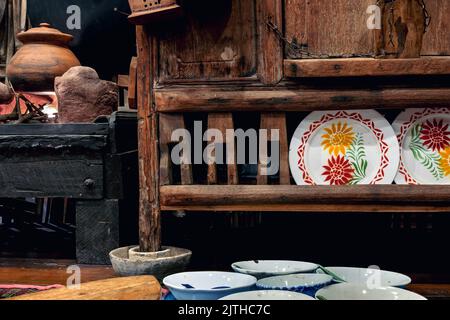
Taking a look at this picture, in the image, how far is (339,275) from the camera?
9.60 feet

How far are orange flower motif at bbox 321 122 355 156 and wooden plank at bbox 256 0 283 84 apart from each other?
1.51 ft

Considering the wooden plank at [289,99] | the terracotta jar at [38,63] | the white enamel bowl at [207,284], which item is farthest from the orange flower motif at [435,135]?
the terracotta jar at [38,63]

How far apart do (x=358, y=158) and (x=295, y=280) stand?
3.29 ft

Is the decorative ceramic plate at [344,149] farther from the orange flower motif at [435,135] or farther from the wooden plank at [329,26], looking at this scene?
the wooden plank at [329,26]

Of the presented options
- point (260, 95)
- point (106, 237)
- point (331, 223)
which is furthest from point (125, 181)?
point (331, 223)

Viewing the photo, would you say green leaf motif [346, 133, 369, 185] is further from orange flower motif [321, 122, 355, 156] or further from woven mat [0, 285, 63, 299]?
woven mat [0, 285, 63, 299]

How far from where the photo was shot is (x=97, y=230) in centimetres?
366

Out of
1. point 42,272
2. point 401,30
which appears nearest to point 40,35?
point 42,272

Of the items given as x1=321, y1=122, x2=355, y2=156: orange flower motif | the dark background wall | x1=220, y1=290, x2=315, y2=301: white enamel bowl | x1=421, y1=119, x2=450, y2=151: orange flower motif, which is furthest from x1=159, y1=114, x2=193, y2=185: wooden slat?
the dark background wall

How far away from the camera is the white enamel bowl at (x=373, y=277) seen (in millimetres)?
2709

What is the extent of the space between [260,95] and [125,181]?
115 centimetres

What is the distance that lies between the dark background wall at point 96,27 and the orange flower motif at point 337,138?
351 centimetres

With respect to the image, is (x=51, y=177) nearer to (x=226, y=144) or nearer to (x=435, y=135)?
(x=226, y=144)

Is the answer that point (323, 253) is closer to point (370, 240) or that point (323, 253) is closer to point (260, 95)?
point (370, 240)
